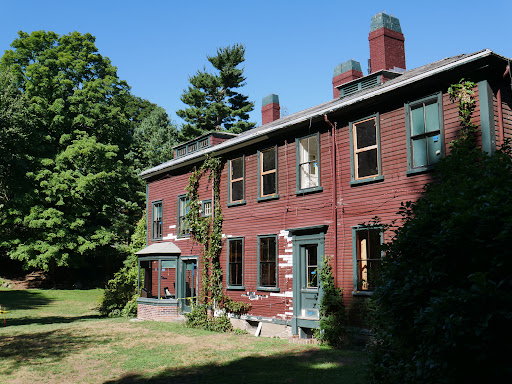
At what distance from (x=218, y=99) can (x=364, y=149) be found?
3618 cm

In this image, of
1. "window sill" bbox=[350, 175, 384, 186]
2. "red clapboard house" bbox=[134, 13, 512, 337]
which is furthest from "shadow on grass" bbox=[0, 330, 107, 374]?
"window sill" bbox=[350, 175, 384, 186]

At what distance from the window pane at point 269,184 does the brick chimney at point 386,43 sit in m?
5.26

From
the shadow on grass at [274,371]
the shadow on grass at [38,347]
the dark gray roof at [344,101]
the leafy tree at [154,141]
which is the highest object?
the leafy tree at [154,141]

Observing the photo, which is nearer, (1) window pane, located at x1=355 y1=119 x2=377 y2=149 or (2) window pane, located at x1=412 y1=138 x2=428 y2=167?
(2) window pane, located at x1=412 y1=138 x2=428 y2=167

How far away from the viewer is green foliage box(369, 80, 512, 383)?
13.9 ft

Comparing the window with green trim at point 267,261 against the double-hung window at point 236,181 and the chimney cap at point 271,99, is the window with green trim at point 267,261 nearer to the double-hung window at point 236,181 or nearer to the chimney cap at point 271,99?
the double-hung window at point 236,181

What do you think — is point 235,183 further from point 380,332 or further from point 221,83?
point 221,83

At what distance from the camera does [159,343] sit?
51.8ft

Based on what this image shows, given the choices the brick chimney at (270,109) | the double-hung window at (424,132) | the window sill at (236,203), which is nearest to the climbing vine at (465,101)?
the double-hung window at (424,132)

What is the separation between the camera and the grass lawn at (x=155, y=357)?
10.9m

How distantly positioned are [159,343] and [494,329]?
43.4 feet

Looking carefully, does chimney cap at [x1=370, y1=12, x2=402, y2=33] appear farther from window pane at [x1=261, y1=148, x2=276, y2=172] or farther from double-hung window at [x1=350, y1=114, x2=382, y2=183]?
window pane at [x1=261, y1=148, x2=276, y2=172]

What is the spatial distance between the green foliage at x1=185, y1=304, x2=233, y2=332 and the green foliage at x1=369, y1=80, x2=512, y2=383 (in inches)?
502

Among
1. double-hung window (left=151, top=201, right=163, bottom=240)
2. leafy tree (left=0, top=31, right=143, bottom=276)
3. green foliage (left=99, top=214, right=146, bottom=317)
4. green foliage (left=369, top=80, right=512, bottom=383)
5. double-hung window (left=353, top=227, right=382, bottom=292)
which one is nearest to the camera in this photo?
green foliage (left=369, top=80, right=512, bottom=383)
